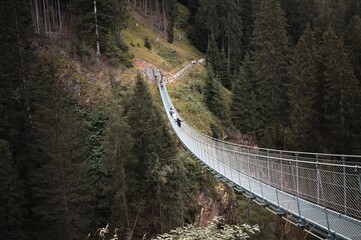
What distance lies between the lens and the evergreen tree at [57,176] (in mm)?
21266

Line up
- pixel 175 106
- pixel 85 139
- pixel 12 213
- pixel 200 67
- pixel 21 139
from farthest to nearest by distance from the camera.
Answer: pixel 200 67, pixel 175 106, pixel 85 139, pixel 21 139, pixel 12 213

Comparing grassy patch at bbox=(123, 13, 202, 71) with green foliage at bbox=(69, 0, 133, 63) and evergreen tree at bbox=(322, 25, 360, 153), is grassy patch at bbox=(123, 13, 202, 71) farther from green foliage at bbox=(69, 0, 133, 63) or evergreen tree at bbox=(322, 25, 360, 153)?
evergreen tree at bbox=(322, 25, 360, 153)

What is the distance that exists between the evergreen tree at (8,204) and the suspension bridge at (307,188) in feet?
32.7

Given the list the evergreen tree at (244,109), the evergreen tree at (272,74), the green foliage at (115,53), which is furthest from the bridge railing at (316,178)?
the green foliage at (115,53)

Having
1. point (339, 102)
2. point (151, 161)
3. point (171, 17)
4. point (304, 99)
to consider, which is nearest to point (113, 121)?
point (151, 161)

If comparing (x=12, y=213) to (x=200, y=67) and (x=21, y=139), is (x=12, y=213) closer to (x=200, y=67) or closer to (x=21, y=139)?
(x=21, y=139)

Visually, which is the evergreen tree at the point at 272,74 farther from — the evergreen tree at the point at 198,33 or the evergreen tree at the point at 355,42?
→ the evergreen tree at the point at 198,33

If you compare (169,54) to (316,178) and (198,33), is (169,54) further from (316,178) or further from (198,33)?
(316,178)

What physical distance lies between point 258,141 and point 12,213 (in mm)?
22203

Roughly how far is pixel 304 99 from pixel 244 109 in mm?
8567

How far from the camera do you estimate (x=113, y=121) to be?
23594 mm

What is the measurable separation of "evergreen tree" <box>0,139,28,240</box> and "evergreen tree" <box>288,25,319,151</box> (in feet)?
58.6

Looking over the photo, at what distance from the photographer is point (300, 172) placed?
10289mm

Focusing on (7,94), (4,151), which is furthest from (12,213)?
(7,94)
